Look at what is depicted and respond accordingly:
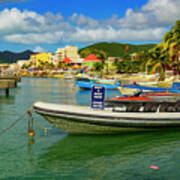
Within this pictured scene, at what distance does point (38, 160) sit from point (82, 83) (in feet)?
137

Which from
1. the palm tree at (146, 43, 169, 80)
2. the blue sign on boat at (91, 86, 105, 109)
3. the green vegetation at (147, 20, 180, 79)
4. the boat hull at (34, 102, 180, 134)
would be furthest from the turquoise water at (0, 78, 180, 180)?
the palm tree at (146, 43, 169, 80)

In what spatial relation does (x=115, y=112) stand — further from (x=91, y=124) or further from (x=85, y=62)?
(x=85, y=62)

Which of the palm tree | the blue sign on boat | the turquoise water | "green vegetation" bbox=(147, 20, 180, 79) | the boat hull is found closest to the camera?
the turquoise water

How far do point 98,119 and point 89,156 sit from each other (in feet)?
7.11

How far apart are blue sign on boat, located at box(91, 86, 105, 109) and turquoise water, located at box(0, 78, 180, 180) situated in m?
1.60

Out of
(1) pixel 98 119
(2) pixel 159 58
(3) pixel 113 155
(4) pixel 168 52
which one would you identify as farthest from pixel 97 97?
(2) pixel 159 58

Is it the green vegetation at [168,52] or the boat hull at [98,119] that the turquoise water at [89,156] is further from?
the green vegetation at [168,52]

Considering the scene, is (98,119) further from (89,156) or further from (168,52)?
(168,52)

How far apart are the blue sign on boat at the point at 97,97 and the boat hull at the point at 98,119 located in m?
0.40

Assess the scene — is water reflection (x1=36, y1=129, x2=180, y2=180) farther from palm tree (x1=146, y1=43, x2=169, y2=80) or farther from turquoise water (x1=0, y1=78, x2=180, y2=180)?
palm tree (x1=146, y1=43, x2=169, y2=80)

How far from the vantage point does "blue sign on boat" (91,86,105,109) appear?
40.3 ft

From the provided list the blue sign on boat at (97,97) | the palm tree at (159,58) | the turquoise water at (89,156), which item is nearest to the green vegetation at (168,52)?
the palm tree at (159,58)

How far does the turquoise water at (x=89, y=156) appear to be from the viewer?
27.9 feet

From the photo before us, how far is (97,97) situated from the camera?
12.4 m
